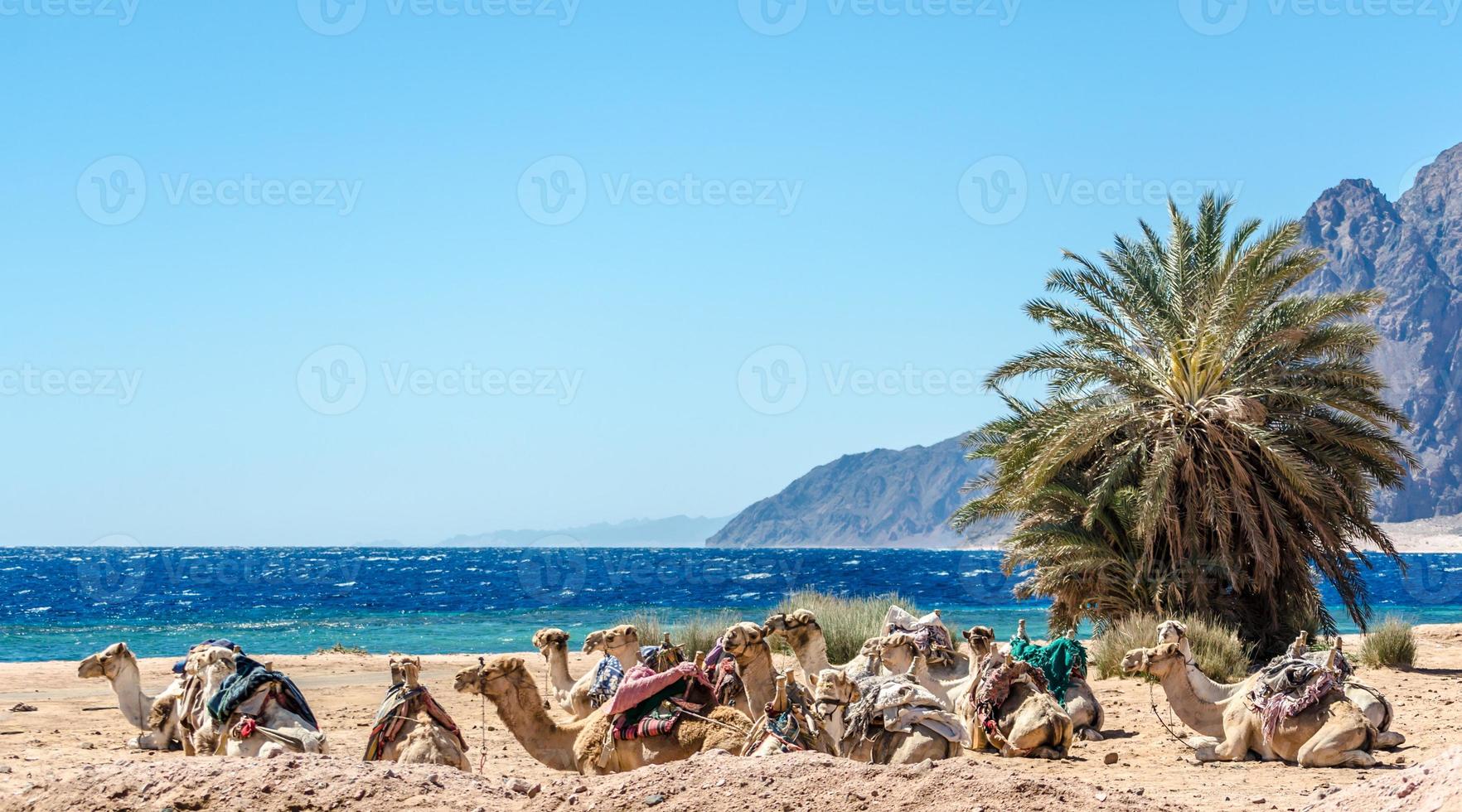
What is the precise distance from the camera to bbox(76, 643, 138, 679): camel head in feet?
44.2

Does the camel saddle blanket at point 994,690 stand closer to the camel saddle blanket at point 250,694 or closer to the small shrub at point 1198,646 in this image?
the camel saddle blanket at point 250,694

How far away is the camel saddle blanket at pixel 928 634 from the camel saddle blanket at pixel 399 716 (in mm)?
4918

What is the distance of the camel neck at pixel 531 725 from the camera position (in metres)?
9.47

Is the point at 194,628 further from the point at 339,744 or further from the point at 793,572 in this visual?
the point at 793,572

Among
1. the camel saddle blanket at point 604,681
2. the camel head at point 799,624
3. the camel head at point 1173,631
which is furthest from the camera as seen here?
the camel saddle blanket at point 604,681

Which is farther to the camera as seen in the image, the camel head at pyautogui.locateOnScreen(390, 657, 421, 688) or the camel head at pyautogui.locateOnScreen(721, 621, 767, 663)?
the camel head at pyautogui.locateOnScreen(721, 621, 767, 663)

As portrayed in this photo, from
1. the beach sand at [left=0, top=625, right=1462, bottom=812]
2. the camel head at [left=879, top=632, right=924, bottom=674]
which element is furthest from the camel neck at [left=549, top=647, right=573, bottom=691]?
the camel head at [left=879, top=632, right=924, bottom=674]

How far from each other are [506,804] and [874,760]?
3060mm

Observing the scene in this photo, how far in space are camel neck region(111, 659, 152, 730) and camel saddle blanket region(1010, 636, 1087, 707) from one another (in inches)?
352

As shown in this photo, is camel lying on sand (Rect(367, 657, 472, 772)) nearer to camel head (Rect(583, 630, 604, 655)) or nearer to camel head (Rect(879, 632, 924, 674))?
camel head (Rect(879, 632, 924, 674))

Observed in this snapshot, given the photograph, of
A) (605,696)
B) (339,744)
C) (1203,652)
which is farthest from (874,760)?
(1203,652)

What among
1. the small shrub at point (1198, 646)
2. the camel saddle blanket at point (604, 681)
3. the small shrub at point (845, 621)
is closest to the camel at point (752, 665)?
the camel saddle blanket at point (604, 681)

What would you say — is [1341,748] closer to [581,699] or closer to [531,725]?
[531,725]

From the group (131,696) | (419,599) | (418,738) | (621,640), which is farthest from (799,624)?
(419,599)
